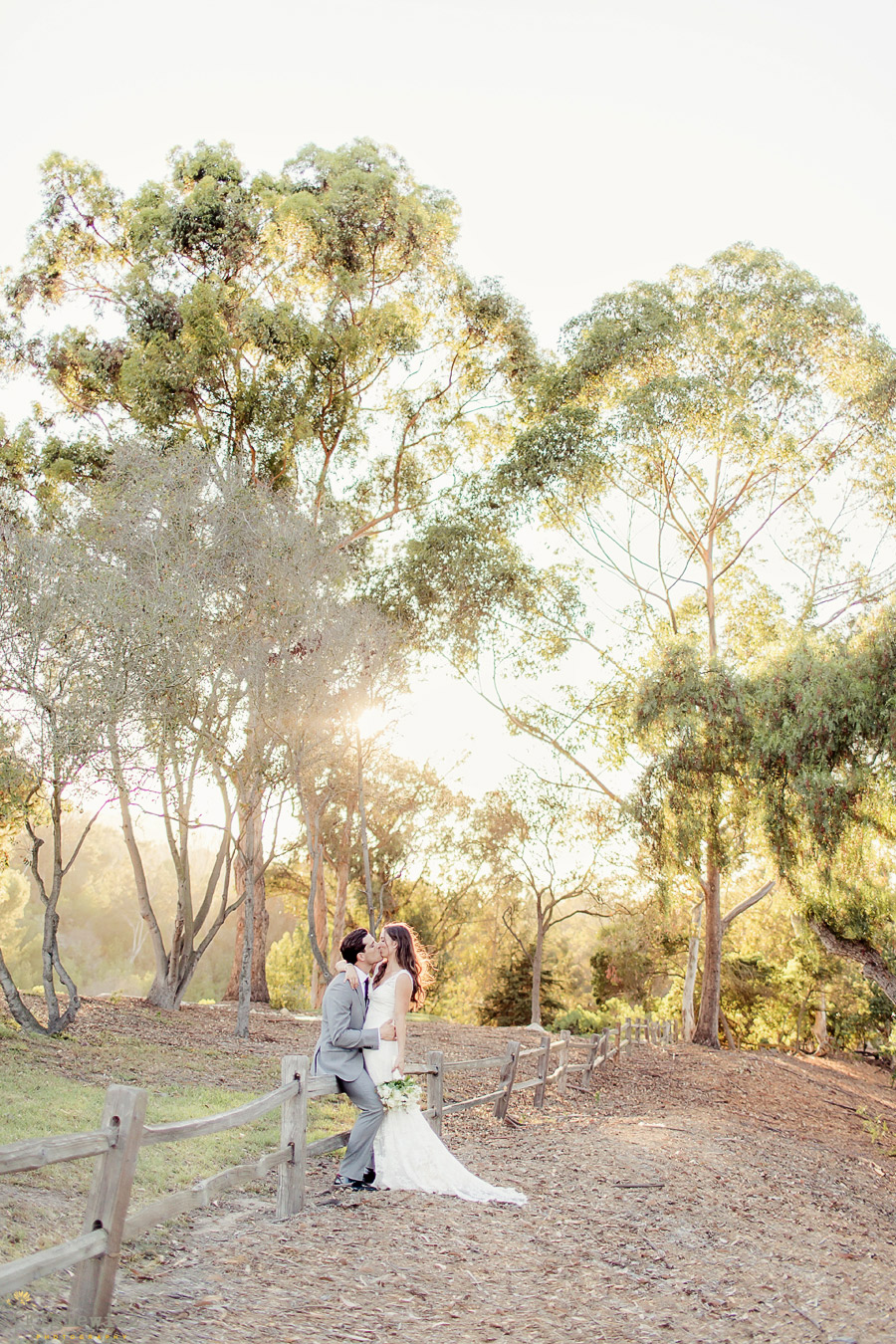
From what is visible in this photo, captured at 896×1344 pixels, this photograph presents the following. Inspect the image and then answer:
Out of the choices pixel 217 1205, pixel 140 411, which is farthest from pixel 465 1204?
pixel 140 411

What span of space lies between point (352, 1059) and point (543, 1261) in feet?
5.56

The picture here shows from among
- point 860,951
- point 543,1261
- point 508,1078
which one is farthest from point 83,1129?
point 860,951

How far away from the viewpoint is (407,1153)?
6.36m

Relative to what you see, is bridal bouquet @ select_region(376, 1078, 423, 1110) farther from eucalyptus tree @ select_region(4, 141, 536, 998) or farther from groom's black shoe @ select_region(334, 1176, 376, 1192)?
eucalyptus tree @ select_region(4, 141, 536, 998)

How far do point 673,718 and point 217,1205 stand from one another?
9.94 metres

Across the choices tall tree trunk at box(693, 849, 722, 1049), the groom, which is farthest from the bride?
tall tree trunk at box(693, 849, 722, 1049)

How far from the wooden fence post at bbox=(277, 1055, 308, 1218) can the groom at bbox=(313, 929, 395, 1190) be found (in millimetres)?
478

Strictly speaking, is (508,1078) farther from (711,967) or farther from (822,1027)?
(822,1027)

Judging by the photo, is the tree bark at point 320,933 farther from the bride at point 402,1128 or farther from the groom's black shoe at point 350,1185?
the groom's black shoe at point 350,1185

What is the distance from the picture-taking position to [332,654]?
1501 cm

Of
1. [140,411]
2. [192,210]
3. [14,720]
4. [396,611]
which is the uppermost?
[192,210]

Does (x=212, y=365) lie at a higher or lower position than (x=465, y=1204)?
higher

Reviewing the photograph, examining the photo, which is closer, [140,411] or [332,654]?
[332,654]

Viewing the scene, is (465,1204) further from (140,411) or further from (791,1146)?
(140,411)
